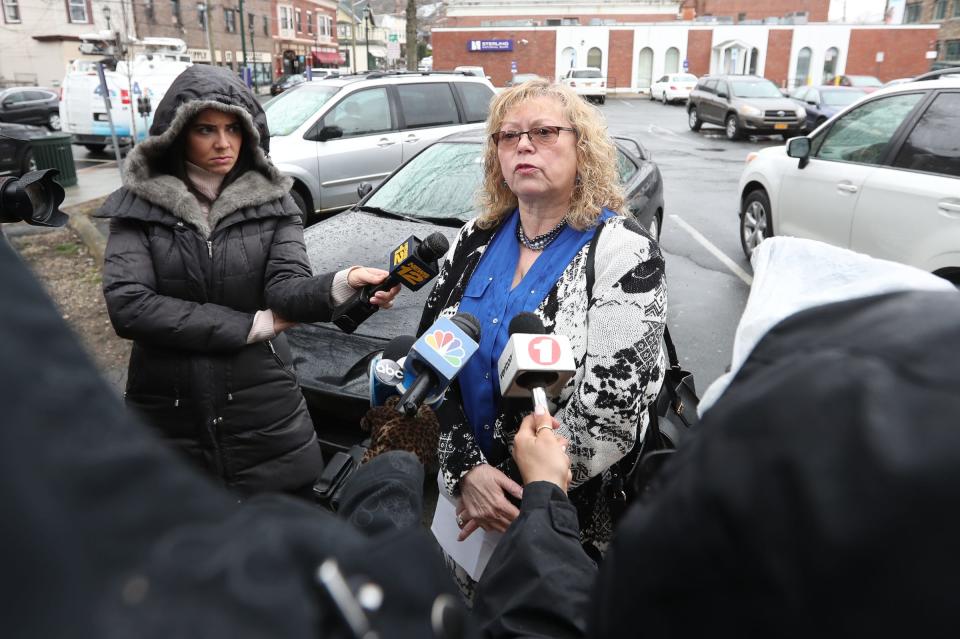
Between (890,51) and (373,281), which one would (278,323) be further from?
(890,51)

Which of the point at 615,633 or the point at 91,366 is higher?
the point at 91,366

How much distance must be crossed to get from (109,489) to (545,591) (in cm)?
73

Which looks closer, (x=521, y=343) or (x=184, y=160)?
(x=521, y=343)

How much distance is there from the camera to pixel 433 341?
5.33ft

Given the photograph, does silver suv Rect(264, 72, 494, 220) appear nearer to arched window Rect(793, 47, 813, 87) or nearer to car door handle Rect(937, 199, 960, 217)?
car door handle Rect(937, 199, 960, 217)

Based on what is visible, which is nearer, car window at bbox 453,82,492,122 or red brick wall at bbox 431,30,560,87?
car window at bbox 453,82,492,122

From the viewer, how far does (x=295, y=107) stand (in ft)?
28.0

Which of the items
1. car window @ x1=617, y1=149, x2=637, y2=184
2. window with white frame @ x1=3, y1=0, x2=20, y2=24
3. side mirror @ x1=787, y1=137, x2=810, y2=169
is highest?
window with white frame @ x1=3, y1=0, x2=20, y2=24

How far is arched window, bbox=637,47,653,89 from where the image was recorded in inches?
1875

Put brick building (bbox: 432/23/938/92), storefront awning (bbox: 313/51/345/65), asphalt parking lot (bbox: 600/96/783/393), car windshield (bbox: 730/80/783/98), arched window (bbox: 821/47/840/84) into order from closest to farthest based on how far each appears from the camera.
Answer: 1. asphalt parking lot (bbox: 600/96/783/393)
2. car windshield (bbox: 730/80/783/98)
3. brick building (bbox: 432/23/938/92)
4. arched window (bbox: 821/47/840/84)
5. storefront awning (bbox: 313/51/345/65)

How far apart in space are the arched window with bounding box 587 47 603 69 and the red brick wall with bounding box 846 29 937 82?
53.5 ft

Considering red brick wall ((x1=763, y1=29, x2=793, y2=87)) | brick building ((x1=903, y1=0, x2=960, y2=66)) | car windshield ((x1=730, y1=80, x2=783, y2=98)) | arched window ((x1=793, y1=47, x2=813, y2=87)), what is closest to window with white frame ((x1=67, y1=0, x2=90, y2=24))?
car windshield ((x1=730, y1=80, x2=783, y2=98))

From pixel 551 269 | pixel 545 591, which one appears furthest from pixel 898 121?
pixel 545 591

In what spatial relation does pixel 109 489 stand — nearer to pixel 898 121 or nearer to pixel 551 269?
pixel 551 269
